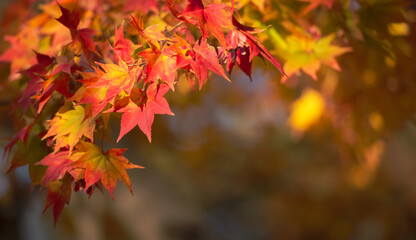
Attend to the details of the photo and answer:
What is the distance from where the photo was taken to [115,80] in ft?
2.73

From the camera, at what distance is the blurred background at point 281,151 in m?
1.29

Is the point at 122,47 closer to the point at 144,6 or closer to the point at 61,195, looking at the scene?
the point at 144,6

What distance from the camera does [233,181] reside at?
5.82 meters

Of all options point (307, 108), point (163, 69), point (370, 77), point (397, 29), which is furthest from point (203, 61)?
point (307, 108)

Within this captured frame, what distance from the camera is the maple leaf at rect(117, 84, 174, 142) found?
83 centimetres

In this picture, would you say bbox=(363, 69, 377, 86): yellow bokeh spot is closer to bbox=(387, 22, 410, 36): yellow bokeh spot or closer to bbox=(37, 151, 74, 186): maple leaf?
bbox=(387, 22, 410, 36): yellow bokeh spot

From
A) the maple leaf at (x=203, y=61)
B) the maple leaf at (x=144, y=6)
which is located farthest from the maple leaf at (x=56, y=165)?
the maple leaf at (x=144, y=6)

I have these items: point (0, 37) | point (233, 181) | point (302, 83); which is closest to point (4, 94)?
point (0, 37)

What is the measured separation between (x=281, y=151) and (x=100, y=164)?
15.5 ft

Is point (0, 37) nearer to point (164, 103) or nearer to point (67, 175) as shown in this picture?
point (67, 175)

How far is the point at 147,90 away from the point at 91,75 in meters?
0.13

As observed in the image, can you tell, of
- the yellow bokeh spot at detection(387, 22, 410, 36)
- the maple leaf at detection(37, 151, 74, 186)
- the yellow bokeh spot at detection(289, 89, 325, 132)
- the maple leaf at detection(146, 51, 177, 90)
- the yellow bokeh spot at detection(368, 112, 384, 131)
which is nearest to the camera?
the maple leaf at detection(146, 51, 177, 90)

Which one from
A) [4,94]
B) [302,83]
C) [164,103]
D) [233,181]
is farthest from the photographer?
[233,181]

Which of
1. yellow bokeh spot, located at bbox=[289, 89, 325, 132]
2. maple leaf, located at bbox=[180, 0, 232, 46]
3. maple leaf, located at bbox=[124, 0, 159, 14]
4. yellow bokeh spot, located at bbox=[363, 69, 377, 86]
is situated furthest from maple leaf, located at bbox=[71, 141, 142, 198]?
yellow bokeh spot, located at bbox=[289, 89, 325, 132]
